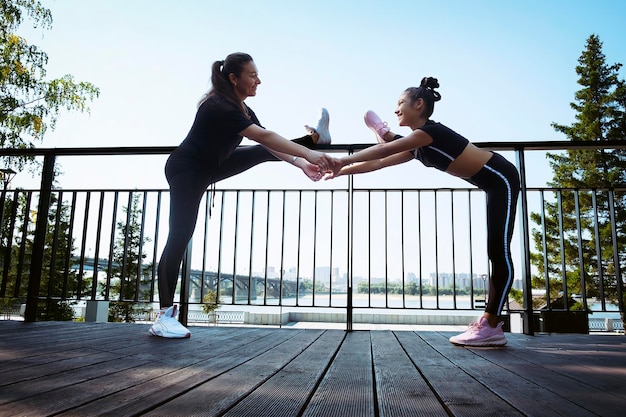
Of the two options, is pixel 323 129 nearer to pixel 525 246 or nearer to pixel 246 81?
pixel 246 81

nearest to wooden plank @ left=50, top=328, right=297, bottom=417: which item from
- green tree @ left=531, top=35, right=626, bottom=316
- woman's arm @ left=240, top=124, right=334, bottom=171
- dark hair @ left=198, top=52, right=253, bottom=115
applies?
woman's arm @ left=240, top=124, right=334, bottom=171

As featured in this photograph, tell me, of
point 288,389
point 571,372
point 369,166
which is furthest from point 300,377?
point 369,166

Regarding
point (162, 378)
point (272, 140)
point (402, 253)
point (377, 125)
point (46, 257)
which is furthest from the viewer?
point (46, 257)

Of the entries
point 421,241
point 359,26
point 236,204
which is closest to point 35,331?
point 236,204

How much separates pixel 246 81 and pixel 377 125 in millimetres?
747

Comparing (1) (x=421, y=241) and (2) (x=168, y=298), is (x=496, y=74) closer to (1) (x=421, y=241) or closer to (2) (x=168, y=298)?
(1) (x=421, y=241)

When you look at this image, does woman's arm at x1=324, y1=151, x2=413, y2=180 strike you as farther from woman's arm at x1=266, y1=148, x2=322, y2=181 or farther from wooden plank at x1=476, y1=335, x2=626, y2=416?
wooden plank at x1=476, y1=335, x2=626, y2=416

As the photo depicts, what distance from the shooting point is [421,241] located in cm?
311

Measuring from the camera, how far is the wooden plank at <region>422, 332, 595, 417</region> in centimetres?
79

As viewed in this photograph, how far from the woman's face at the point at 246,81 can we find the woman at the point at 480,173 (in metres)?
0.66

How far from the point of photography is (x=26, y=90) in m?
12.8

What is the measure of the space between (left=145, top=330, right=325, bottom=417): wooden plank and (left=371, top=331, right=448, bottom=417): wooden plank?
19cm

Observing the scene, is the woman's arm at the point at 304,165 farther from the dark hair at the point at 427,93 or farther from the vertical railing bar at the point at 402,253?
the vertical railing bar at the point at 402,253

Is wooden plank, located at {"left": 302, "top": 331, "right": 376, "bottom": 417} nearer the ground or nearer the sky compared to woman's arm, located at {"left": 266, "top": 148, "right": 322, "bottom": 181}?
nearer the ground
